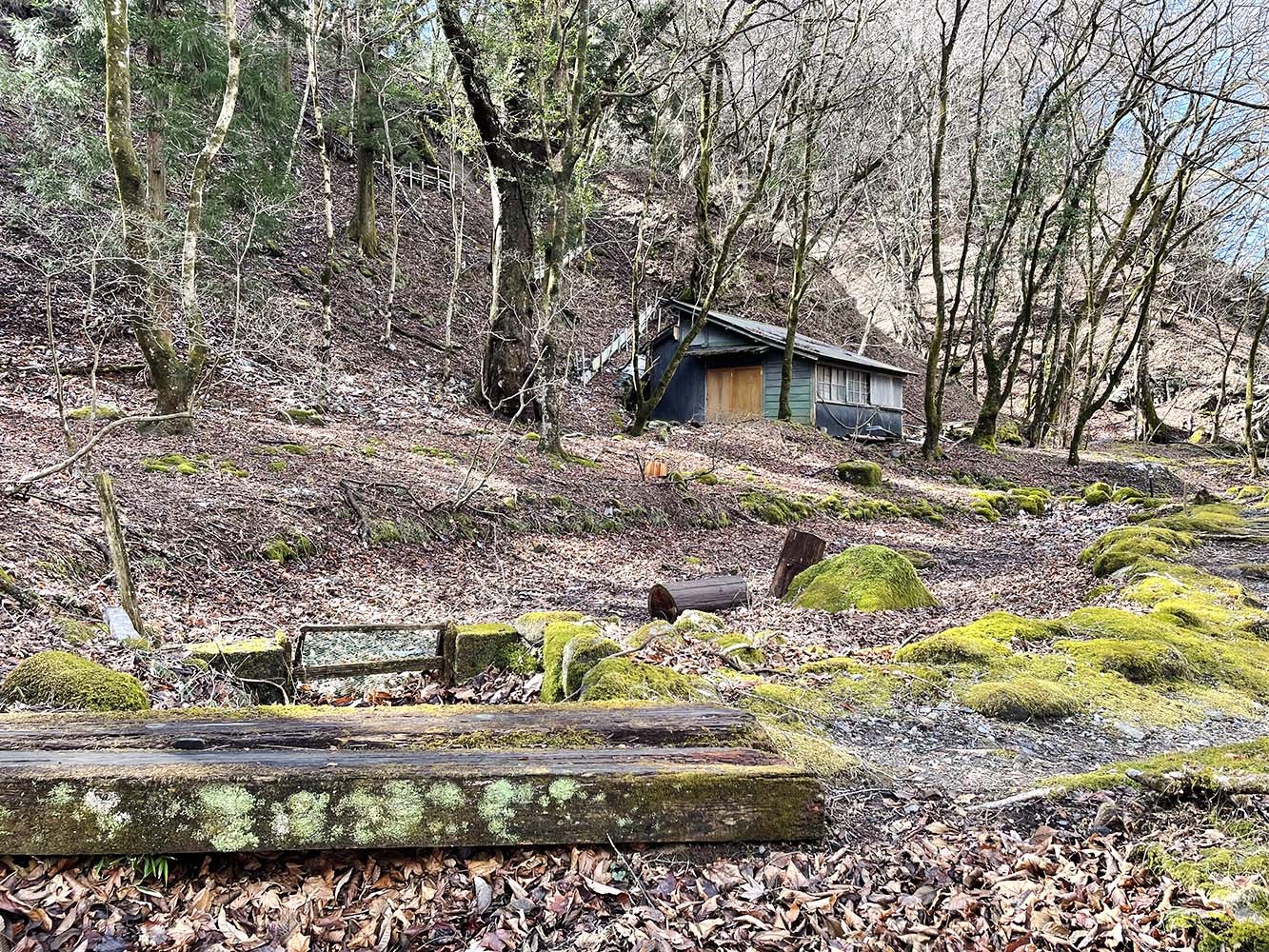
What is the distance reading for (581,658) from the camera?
13.7ft

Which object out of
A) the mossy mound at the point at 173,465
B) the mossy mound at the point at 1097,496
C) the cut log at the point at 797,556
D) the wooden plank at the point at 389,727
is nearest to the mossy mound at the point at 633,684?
the wooden plank at the point at 389,727

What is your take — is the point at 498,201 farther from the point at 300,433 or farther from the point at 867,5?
the point at 867,5

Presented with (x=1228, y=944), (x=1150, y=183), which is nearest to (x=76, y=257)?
(x=1228, y=944)

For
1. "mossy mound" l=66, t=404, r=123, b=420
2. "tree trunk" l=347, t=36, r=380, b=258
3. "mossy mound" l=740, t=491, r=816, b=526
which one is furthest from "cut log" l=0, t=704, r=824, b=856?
"tree trunk" l=347, t=36, r=380, b=258

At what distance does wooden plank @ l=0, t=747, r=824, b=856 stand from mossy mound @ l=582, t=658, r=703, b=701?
108 centimetres

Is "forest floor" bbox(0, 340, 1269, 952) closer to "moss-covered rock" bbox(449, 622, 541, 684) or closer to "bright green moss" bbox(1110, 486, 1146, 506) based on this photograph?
"moss-covered rock" bbox(449, 622, 541, 684)

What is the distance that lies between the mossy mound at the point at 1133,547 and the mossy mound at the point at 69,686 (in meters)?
8.95

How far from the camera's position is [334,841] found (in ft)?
7.11

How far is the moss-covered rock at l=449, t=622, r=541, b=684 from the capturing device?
506 centimetres

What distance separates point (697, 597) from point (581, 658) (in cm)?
305

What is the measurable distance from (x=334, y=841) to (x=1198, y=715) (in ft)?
15.1

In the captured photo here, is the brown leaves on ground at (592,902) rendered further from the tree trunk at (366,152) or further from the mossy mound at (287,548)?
the tree trunk at (366,152)

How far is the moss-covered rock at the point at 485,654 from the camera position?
5.06 m

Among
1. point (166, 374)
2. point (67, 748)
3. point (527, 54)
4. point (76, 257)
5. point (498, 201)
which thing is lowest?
point (67, 748)
